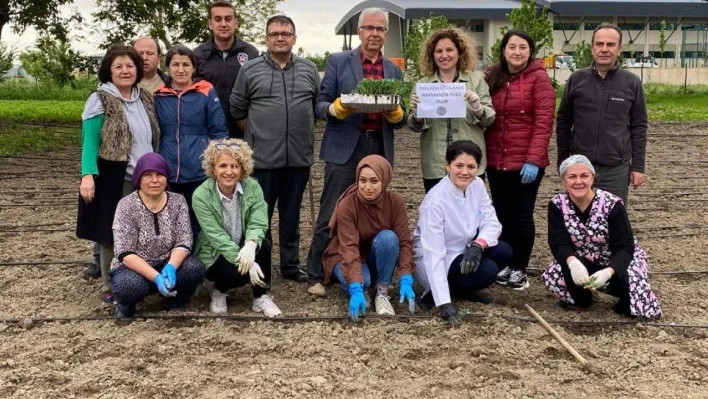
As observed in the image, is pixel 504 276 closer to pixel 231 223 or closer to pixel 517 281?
pixel 517 281

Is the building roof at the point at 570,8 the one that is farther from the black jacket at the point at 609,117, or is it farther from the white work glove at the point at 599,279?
the white work glove at the point at 599,279

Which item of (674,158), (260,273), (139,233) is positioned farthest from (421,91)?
(674,158)

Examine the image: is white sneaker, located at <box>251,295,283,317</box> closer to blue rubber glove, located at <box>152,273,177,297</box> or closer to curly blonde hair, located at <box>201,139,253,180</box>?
blue rubber glove, located at <box>152,273,177,297</box>

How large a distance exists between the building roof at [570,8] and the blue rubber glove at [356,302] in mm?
36329

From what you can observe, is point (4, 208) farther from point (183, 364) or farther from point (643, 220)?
point (643, 220)

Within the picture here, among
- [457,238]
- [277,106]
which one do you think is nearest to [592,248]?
[457,238]

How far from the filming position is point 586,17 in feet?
136

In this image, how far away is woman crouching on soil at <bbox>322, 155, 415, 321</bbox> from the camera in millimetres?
3984

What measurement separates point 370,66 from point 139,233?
169 cm

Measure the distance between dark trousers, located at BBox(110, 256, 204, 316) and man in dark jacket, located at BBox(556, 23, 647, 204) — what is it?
2.41 meters

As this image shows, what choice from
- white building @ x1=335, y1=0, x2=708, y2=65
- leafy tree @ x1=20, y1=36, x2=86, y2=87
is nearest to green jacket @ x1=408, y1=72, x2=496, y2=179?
leafy tree @ x1=20, y1=36, x2=86, y2=87

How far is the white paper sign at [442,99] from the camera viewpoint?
13.6 ft

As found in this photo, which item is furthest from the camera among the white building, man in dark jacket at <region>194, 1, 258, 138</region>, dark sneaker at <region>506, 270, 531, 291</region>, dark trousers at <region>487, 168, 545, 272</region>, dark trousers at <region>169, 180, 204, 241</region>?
the white building

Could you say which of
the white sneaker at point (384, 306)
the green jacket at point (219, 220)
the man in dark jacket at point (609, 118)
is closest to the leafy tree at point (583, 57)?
the man in dark jacket at point (609, 118)
